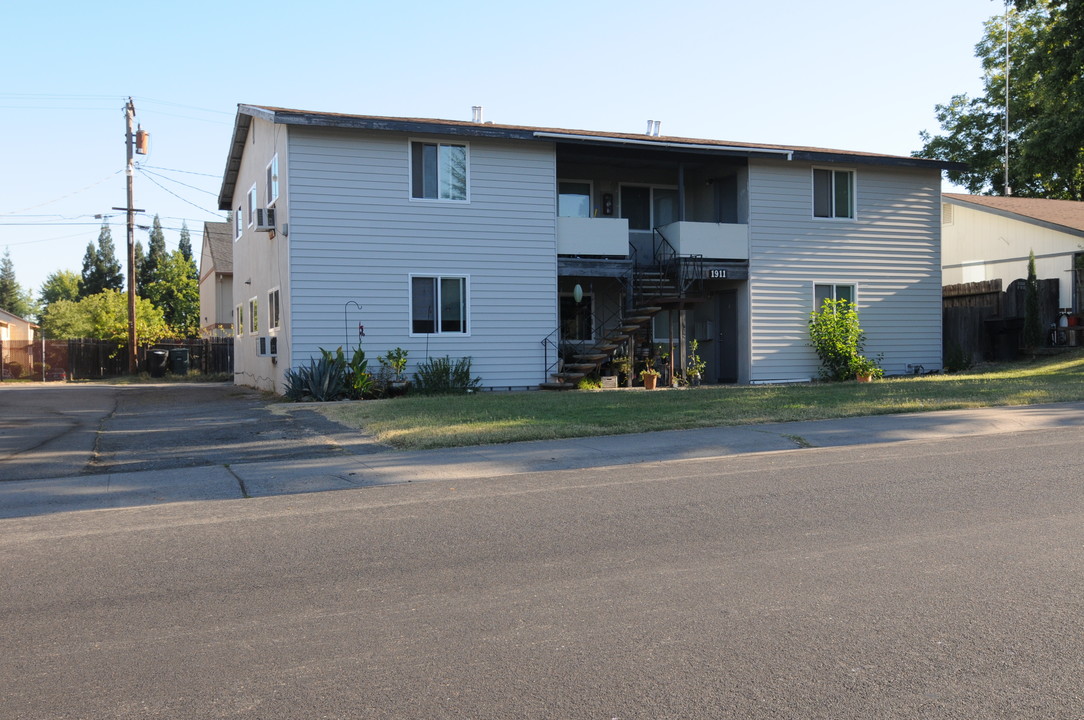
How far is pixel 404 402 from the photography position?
17484mm

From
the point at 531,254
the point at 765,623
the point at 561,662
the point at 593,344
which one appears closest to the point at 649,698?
the point at 561,662

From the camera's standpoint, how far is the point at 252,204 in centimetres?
2541

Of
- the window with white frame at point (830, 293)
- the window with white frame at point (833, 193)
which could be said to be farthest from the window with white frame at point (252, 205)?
the window with white frame at point (830, 293)

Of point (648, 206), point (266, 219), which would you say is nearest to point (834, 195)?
point (648, 206)

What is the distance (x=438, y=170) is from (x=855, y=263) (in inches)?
448

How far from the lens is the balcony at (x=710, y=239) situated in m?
22.8

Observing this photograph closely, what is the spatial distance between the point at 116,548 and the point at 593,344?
58.1ft

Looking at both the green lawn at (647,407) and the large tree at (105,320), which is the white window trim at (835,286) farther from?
the large tree at (105,320)

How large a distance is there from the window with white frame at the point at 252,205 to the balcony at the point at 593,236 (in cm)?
858

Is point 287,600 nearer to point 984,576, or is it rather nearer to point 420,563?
point 420,563

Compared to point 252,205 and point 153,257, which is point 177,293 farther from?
point 252,205

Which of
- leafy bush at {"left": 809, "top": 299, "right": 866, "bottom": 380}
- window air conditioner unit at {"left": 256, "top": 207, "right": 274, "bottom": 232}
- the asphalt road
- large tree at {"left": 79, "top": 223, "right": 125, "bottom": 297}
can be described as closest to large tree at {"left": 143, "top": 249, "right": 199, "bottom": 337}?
large tree at {"left": 79, "top": 223, "right": 125, "bottom": 297}

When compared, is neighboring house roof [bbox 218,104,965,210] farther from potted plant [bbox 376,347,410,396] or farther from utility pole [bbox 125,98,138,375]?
utility pole [bbox 125,98,138,375]

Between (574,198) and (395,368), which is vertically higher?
(574,198)
